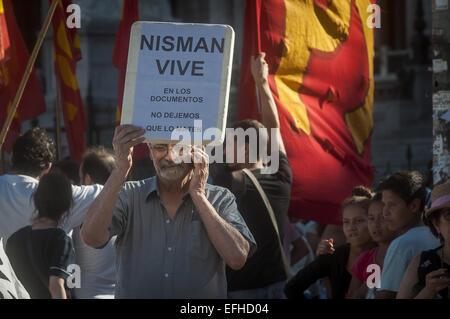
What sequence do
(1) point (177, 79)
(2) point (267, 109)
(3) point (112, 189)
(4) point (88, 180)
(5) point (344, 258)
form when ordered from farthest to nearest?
(4) point (88, 180)
(2) point (267, 109)
(5) point (344, 258)
(1) point (177, 79)
(3) point (112, 189)

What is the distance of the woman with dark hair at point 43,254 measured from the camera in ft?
15.9

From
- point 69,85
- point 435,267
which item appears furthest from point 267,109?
point 69,85

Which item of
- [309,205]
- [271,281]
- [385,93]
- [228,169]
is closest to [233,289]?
[271,281]

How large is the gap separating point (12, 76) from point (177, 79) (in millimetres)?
4102

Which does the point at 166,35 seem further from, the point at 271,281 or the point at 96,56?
the point at 96,56

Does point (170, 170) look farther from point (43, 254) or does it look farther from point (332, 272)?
point (332, 272)

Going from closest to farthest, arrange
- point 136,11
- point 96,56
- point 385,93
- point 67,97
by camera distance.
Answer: point 136,11
point 67,97
point 96,56
point 385,93

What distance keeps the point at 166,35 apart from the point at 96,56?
11560mm

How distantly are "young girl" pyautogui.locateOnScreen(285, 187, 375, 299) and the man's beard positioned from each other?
5.11ft

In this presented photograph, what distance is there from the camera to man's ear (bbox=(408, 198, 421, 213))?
5.57 m

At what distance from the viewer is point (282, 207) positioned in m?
5.94

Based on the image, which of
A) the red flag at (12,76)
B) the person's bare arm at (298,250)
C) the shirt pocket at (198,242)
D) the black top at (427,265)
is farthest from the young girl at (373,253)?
the red flag at (12,76)

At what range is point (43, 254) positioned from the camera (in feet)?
16.0

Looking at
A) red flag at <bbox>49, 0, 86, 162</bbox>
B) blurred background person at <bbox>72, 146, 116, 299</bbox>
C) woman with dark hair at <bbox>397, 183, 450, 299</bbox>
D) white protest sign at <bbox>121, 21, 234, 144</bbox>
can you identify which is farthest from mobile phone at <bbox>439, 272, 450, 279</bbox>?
red flag at <bbox>49, 0, 86, 162</bbox>
